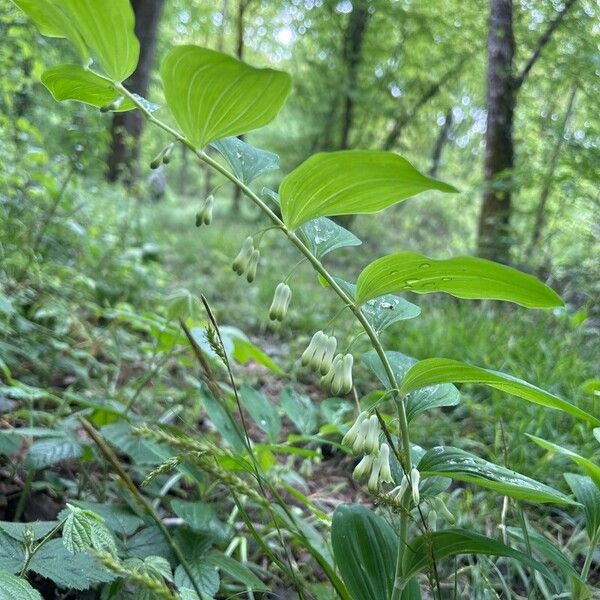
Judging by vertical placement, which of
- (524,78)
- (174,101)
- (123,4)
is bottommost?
(174,101)

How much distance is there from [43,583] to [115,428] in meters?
0.38

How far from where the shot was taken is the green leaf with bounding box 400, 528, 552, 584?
0.84 metres

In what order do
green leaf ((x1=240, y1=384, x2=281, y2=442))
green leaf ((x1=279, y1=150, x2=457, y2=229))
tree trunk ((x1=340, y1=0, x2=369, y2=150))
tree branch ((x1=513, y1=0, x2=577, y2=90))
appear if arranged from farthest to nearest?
tree trunk ((x1=340, y1=0, x2=369, y2=150)) → tree branch ((x1=513, y1=0, x2=577, y2=90)) → green leaf ((x1=240, y1=384, x2=281, y2=442)) → green leaf ((x1=279, y1=150, x2=457, y2=229))

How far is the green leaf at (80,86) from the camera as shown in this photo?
0.88 m

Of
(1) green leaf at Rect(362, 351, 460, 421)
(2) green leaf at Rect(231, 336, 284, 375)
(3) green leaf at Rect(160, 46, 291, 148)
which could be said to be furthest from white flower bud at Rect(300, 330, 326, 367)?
(2) green leaf at Rect(231, 336, 284, 375)

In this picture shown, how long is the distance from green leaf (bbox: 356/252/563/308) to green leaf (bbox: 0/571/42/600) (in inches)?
Answer: 26.8

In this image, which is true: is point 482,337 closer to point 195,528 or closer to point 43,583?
point 195,528

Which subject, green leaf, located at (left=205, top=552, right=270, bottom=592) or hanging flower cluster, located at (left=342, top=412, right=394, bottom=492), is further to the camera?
green leaf, located at (left=205, top=552, right=270, bottom=592)

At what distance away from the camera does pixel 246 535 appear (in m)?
1.59

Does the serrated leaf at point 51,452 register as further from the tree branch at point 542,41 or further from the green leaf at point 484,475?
the tree branch at point 542,41

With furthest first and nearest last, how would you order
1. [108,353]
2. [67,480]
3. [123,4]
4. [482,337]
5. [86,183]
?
1. [86,183]
2. [482,337]
3. [108,353]
4. [67,480]
5. [123,4]

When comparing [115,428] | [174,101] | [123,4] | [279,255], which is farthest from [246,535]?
[279,255]

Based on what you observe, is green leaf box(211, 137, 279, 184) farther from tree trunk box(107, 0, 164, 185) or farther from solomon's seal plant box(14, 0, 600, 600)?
tree trunk box(107, 0, 164, 185)

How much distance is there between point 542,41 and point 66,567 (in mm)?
5704
